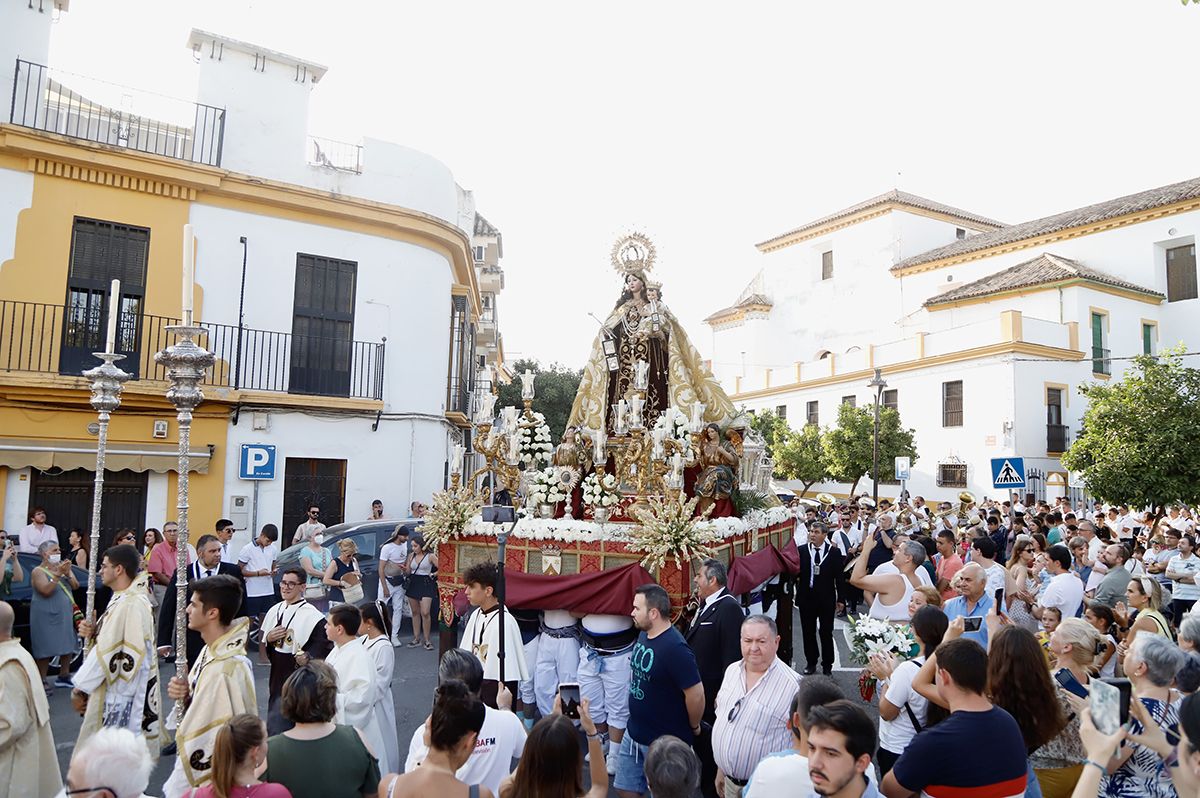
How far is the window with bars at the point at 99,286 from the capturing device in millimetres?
13242

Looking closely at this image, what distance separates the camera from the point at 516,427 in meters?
8.95

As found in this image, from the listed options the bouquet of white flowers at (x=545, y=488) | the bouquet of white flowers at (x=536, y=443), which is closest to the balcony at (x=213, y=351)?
the bouquet of white flowers at (x=536, y=443)

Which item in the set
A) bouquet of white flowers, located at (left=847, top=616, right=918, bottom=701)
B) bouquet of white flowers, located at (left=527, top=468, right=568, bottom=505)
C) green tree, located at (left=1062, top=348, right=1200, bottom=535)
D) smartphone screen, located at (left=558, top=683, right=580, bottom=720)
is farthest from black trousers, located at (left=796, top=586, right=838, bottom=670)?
green tree, located at (left=1062, top=348, right=1200, bottom=535)

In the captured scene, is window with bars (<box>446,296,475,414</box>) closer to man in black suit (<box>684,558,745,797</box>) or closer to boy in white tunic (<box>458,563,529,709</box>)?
boy in white tunic (<box>458,563,529,709</box>)

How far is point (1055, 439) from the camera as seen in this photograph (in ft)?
95.0

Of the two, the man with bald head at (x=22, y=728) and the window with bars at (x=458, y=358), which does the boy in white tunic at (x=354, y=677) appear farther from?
the window with bars at (x=458, y=358)

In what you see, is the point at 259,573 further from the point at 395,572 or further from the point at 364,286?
the point at 364,286

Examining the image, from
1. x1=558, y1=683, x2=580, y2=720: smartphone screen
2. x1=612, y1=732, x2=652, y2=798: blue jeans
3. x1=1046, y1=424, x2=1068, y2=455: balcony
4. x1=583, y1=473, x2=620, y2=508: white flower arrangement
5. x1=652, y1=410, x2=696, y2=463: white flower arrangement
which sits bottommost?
x1=612, y1=732, x2=652, y2=798: blue jeans

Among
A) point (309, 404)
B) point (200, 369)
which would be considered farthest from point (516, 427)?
point (309, 404)

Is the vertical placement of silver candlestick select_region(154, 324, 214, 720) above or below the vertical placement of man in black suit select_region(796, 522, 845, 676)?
above

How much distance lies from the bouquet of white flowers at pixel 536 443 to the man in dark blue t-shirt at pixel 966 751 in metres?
6.04

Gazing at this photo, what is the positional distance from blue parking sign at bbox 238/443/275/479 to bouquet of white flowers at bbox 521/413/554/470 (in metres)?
7.02

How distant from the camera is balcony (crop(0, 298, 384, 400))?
12.8m

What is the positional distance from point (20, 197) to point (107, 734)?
13.2m
